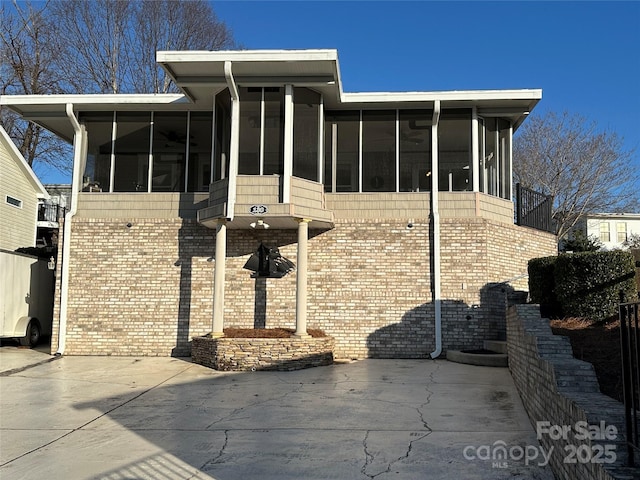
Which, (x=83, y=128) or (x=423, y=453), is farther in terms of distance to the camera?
(x=83, y=128)

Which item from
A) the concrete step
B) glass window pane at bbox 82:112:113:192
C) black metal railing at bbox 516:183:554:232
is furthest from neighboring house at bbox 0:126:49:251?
black metal railing at bbox 516:183:554:232

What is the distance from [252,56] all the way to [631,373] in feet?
33.4

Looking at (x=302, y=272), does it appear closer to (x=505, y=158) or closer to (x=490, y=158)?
(x=490, y=158)

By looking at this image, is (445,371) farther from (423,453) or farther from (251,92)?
(251,92)

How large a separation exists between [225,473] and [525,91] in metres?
11.7

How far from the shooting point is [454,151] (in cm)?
1416

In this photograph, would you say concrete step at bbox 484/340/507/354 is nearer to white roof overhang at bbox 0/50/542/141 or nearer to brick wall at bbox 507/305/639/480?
brick wall at bbox 507/305/639/480

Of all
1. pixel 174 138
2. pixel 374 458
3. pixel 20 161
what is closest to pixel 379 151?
pixel 174 138

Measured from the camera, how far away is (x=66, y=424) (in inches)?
289

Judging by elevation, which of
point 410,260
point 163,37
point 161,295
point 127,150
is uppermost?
point 163,37

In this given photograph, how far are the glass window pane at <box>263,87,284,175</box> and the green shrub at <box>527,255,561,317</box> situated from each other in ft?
19.5

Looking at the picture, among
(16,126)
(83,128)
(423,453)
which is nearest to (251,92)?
(83,128)

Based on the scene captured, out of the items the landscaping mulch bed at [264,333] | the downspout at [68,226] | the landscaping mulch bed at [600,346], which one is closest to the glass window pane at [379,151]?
the landscaping mulch bed at [264,333]

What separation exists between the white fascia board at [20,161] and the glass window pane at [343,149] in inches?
461
